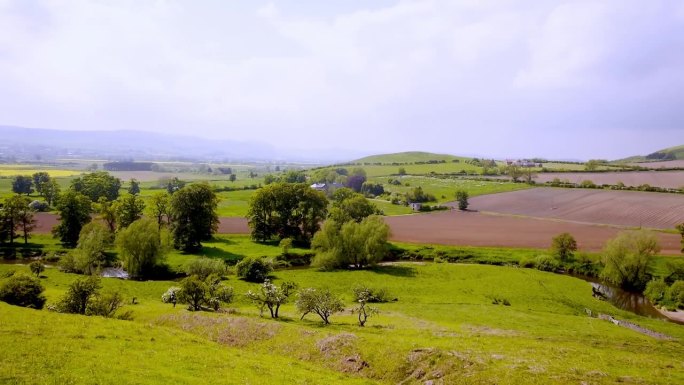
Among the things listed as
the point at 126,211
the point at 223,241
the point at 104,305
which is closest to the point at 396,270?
the point at 223,241

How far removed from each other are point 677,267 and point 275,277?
7463 centimetres

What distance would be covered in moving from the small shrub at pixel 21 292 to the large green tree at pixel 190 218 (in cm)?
4683

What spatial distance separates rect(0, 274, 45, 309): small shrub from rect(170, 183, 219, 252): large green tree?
154 ft

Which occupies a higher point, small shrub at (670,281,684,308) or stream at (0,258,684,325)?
small shrub at (670,281,684,308)

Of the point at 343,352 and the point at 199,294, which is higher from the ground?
the point at 343,352

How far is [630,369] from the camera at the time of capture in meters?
29.0

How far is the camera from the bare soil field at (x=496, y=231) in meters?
100

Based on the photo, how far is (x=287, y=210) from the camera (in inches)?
4171

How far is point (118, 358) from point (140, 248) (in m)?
54.0

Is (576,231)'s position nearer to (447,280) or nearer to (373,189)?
(447,280)

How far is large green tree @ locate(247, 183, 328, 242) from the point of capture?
10506 centimetres

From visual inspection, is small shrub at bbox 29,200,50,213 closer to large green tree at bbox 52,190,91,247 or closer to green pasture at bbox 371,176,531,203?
large green tree at bbox 52,190,91,247

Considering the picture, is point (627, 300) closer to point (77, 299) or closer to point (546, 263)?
point (546, 263)

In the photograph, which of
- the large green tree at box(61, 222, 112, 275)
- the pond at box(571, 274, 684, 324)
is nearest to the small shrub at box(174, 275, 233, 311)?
the large green tree at box(61, 222, 112, 275)
